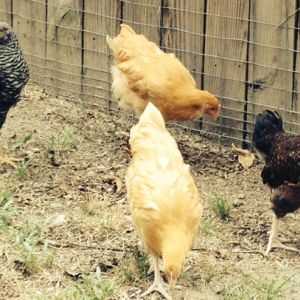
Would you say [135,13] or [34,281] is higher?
[135,13]

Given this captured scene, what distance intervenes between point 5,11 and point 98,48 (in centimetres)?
114

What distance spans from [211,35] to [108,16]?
3.43ft

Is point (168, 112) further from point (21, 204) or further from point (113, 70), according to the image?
point (21, 204)

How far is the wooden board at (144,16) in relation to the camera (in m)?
7.60

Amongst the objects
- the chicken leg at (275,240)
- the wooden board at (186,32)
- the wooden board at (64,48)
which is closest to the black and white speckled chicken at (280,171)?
the chicken leg at (275,240)

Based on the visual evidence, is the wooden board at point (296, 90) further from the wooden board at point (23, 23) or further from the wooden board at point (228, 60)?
the wooden board at point (23, 23)

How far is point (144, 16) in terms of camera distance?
7.68 m

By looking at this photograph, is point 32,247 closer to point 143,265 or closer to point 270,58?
point 143,265

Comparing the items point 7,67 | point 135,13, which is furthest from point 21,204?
point 135,13

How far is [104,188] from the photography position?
678 centimetres

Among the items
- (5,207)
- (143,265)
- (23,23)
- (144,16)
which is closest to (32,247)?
(5,207)

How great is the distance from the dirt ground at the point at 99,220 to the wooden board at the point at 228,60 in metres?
0.26

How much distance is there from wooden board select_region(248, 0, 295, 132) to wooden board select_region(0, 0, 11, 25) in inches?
102

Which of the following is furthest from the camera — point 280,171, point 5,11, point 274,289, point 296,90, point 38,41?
point 5,11
